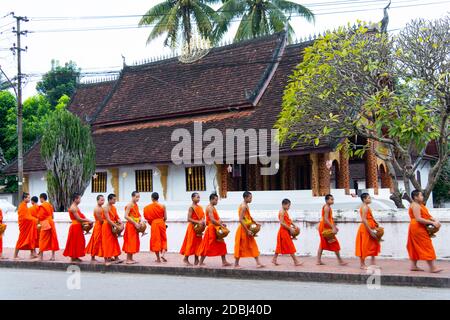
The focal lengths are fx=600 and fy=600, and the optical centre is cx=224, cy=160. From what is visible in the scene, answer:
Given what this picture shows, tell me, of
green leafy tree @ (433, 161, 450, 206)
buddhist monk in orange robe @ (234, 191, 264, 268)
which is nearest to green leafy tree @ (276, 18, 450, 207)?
buddhist monk in orange robe @ (234, 191, 264, 268)

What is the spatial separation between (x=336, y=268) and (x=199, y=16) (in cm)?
2531

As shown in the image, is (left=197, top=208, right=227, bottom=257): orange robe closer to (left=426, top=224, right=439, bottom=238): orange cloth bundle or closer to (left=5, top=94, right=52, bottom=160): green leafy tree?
(left=426, top=224, right=439, bottom=238): orange cloth bundle

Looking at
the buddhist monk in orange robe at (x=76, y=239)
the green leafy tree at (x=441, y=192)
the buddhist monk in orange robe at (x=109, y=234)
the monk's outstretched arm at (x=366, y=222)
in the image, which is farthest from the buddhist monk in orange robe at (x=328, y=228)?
the green leafy tree at (x=441, y=192)

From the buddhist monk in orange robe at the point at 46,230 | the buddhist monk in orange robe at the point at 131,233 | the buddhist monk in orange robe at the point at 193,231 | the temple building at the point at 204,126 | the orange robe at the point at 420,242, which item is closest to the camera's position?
the orange robe at the point at 420,242

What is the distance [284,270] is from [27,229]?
278 inches

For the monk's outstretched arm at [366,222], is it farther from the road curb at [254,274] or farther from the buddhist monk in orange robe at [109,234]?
the buddhist monk in orange robe at [109,234]

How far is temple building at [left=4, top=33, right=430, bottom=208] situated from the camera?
69.9 ft

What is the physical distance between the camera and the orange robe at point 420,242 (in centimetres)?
1042

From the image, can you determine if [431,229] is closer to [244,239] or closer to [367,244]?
[367,244]

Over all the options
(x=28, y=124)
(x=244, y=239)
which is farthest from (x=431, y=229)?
(x=28, y=124)

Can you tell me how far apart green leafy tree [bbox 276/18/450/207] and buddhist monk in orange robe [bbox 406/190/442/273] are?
2092 mm

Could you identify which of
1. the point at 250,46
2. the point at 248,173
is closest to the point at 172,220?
the point at 248,173
